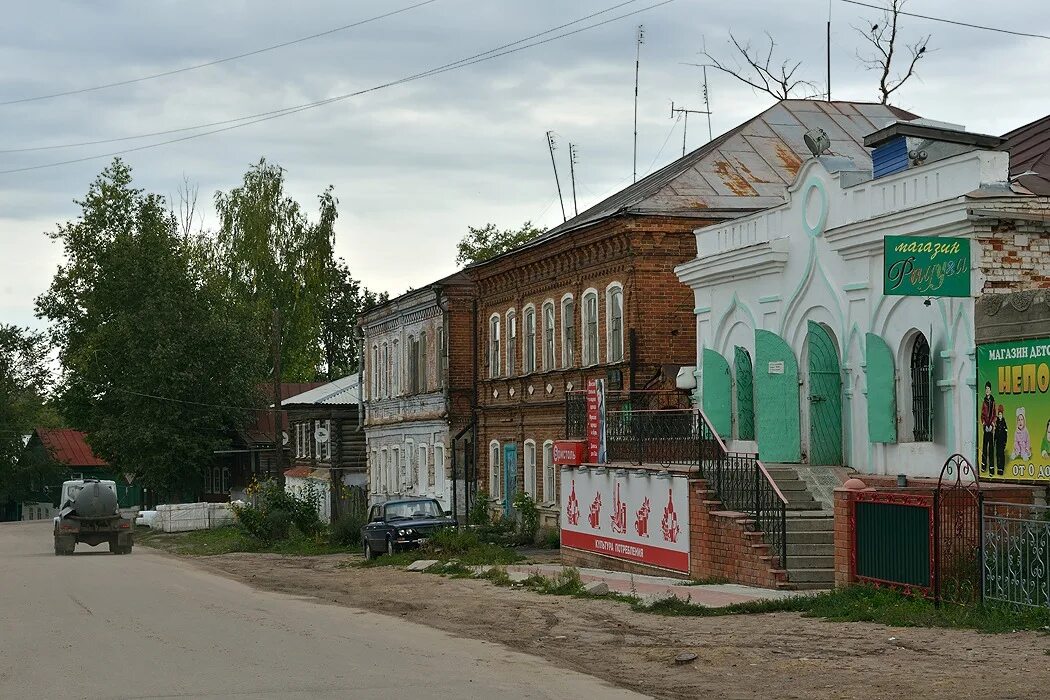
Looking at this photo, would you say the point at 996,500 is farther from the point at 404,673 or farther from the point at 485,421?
the point at 485,421

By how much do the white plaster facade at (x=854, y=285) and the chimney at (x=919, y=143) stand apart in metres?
0.51

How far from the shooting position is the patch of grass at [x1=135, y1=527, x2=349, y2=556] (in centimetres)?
3994

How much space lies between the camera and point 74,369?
68.6 metres

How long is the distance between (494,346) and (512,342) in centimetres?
147

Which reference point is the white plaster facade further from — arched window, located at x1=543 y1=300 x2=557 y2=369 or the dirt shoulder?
arched window, located at x1=543 y1=300 x2=557 y2=369

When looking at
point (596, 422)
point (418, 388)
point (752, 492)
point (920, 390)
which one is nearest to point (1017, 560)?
point (920, 390)

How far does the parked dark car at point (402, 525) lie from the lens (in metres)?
31.8

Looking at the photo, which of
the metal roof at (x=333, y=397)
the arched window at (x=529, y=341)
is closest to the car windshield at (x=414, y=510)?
the arched window at (x=529, y=341)

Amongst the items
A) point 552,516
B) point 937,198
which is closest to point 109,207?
point 552,516

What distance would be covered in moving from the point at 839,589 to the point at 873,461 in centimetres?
448

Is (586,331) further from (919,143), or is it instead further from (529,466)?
(919,143)

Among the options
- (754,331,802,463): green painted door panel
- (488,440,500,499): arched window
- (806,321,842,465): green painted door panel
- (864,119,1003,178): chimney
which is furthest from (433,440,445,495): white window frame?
(864,119,1003,178): chimney

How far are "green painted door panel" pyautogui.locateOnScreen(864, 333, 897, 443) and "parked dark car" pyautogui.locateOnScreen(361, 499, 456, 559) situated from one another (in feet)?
42.0

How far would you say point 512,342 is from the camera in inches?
1523
